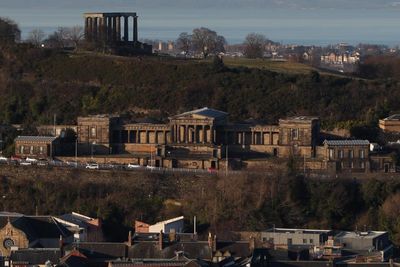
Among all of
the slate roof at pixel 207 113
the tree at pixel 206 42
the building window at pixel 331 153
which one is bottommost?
the building window at pixel 331 153

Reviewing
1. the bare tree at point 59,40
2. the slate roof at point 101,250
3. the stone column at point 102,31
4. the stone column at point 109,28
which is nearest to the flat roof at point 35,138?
the stone column at point 102,31

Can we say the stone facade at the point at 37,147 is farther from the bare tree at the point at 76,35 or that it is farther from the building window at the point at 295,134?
the bare tree at the point at 76,35

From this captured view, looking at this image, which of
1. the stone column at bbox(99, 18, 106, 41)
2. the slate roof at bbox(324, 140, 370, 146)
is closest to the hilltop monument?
the stone column at bbox(99, 18, 106, 41)

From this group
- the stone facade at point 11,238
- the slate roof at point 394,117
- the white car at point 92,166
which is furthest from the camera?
the slate roof at point 394,117

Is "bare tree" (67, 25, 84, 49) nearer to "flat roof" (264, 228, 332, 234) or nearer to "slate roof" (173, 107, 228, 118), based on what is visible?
"slate roof" (173, 107, 228, 118)

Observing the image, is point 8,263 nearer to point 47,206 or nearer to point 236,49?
point 47,206

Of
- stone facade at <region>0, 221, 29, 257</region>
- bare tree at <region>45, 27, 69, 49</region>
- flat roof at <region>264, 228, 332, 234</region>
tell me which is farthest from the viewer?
bare tree at <region>45, 27, 69, 49</region>

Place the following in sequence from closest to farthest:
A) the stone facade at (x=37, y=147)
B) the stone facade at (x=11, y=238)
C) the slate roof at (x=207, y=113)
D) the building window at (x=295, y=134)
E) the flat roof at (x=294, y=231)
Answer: the stone facade at (x=11, y=238)
the flat roof at (x=294, y=231)
the building window at (x=295, y=134)
the stone facade at (x=37, y=147)
the slate roof at (x=207, y=113)
